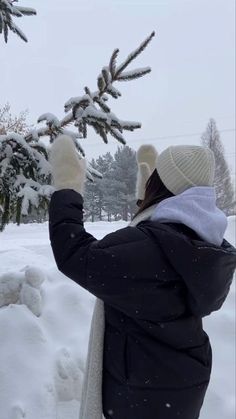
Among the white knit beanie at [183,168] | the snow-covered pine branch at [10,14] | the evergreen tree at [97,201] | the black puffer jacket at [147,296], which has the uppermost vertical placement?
the snow-covered pine branch at [10,14]

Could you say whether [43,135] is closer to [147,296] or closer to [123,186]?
[147,296]

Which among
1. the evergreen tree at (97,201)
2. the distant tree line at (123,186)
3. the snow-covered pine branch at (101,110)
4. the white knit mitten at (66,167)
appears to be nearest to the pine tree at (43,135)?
the snow-covered pine branch at (101,110)

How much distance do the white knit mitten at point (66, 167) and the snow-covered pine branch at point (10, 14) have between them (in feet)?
8.09

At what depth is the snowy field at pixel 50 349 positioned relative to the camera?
3229 mm

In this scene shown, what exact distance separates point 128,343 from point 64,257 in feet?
1.30

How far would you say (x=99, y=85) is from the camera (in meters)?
3.24

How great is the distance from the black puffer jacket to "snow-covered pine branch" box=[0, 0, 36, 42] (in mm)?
2649

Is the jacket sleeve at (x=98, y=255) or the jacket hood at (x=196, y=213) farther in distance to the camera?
the jacket hood at (x=196, y=213)

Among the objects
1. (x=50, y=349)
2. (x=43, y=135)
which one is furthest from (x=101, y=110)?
(x=50, y=349)

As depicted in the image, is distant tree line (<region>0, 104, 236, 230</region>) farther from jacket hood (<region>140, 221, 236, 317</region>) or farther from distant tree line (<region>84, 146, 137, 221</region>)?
jacket hood (<region>140, 221, 236, 317</region>)

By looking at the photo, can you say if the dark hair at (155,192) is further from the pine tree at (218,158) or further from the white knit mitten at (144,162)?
the pine tree at (218,158)

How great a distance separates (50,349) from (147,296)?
248 cm

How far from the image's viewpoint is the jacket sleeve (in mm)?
1520

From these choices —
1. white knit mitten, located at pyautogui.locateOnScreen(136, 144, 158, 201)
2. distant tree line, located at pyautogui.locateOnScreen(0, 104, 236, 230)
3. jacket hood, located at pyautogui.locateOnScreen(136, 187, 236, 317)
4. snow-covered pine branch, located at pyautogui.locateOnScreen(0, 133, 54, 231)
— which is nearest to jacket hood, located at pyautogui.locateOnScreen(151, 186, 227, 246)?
jacket hood, located at pyautogui.locateOnScreen(136, 187, 236, 317)
